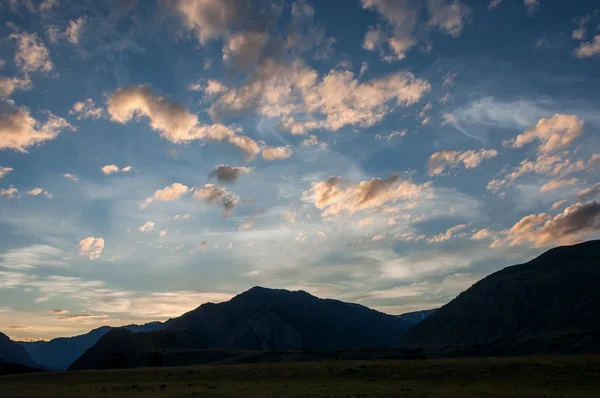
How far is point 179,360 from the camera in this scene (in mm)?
178125

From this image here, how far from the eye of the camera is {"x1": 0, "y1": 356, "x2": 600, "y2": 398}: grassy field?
4028 centimetres

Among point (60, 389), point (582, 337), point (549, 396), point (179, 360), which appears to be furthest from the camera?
point (179, 360)

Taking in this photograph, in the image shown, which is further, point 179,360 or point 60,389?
point 179,360

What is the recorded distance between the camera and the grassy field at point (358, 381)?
132 ft

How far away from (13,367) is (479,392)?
682 feet

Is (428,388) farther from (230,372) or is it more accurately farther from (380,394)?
(230,372)

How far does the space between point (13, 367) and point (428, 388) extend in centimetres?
20220

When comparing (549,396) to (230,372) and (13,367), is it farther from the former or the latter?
(13,367)

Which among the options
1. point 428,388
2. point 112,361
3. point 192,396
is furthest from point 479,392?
point 112,361

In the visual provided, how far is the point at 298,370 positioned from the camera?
6019 centimetres

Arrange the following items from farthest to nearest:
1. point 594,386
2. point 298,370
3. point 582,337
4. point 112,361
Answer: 1. point 582,337
2. point 112,361
3. point 298,370
4. point 594,386

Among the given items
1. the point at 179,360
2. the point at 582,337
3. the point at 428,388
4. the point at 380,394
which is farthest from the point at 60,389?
the point at 582,337

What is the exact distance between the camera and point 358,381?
164ft

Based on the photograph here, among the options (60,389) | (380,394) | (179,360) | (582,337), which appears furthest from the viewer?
(179,360)
